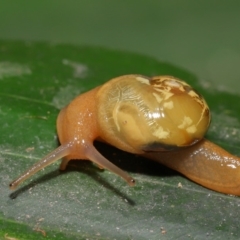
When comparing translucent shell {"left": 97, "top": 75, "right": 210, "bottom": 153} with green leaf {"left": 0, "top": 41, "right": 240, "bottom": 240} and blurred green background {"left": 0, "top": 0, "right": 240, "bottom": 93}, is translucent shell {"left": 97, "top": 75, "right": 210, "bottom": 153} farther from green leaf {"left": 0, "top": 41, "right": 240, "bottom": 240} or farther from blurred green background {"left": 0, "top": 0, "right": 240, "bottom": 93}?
blurred green background {"left": 0, "top": 0, "right": 240, "bottom": 93}

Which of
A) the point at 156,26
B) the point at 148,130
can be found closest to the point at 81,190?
the point at 148,130

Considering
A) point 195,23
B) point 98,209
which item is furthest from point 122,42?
point 98,209

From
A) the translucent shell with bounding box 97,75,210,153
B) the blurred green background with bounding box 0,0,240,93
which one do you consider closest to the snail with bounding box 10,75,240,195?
the translucent shell with bounding box 97,75,210,153

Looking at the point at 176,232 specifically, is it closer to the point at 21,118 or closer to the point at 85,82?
the point at 21,118

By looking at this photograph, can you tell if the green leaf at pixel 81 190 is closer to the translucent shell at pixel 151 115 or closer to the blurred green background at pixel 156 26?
the translucent shell at pixel 151 115

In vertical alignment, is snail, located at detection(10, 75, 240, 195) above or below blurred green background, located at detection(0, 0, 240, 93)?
above

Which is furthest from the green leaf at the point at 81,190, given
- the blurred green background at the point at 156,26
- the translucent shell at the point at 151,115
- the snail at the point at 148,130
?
the blurred green background at the point at 156,26
